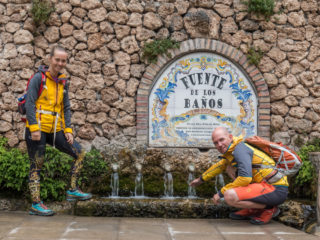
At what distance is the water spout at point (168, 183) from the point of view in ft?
17.5

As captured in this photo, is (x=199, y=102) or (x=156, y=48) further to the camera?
(x=199, y=102)

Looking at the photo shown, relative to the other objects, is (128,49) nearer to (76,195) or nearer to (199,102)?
(199,102)

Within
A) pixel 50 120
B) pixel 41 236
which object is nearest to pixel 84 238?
pixel 41 236

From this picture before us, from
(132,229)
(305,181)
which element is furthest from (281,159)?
(132,229)

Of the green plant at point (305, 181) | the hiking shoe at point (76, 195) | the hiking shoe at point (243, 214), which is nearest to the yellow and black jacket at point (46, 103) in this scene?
the hiking shoe at point (76, 195)

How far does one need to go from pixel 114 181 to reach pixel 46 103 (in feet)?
5.59

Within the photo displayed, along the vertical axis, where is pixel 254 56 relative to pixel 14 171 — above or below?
above

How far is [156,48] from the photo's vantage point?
19.2ft

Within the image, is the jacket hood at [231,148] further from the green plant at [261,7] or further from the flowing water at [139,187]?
the green plant at [261,7]

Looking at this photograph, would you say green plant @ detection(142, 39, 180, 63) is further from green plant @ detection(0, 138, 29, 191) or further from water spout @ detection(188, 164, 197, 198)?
green plant @ detection(0, 138, 29, 191)

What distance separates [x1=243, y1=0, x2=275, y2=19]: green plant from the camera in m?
5.86

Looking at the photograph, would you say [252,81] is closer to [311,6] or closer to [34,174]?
[311,6]

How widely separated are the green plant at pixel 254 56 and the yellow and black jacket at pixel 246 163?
2.20 meters

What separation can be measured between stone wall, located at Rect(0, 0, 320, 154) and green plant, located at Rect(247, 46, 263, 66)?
84 millimetres
